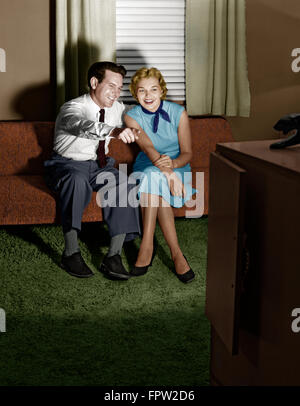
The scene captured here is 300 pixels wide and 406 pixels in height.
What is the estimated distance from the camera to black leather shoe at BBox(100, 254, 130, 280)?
2.70 metres

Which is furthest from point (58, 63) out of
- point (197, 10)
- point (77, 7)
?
point (197, 10)

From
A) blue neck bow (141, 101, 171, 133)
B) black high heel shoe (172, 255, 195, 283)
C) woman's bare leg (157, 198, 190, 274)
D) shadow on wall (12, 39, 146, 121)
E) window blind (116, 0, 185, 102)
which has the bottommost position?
black high heel shoe (172, 255, 195, 283)

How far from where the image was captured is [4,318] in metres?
2.26

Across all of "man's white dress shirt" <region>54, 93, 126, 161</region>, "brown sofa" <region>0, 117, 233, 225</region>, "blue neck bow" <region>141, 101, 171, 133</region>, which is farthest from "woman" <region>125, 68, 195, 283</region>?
"brown sofa" <region>0, 117, 233, 225</region>

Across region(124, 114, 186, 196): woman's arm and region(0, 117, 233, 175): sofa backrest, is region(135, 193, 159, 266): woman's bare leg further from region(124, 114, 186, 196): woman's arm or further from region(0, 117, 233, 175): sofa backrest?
region(0, 117, 233, 175): sofa backrest

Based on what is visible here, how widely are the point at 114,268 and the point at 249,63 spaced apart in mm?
2565

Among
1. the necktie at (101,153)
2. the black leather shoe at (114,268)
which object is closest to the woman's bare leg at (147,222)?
the black leather shoe at (114,268)

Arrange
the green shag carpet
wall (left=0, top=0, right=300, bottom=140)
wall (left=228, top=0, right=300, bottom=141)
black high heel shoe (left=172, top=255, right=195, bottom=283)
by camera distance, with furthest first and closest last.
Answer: wall (left=228, top=0, right=300, bottom=141) < wall (left=0, top=0, right=300, bottom=140) < black high heel shoe (left=172, top=255, right=195, bottom=283) < the green shag carpet

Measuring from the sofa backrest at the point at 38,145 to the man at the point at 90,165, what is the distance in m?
0.38

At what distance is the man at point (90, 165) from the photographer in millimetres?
2783

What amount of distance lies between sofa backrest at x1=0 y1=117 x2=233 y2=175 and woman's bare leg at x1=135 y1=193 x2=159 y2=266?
2.98 ft

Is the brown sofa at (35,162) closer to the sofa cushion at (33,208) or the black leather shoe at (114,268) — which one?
the sofa cushion at (33,208)

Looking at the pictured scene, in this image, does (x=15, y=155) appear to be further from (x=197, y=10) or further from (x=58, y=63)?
(x=197, y=10)
